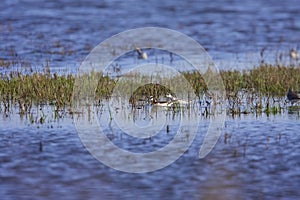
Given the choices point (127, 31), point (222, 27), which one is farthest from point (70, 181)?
point (222, 27)

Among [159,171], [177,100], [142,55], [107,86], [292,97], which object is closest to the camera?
[159,171]

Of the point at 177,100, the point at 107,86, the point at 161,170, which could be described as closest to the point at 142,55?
the point at 107,86

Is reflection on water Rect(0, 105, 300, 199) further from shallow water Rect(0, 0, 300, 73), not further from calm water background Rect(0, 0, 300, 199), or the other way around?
shallow water Rect(0, 0, 300, 73)

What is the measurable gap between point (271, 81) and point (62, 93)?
145 inches

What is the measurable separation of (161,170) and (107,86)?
445 centimetres

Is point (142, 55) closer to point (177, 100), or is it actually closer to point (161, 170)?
point (177, 100)

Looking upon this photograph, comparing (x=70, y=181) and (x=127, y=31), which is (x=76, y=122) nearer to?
(x=70, y=181)

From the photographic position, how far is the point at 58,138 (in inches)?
389

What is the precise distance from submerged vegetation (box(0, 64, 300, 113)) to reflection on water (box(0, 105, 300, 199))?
1106 mm

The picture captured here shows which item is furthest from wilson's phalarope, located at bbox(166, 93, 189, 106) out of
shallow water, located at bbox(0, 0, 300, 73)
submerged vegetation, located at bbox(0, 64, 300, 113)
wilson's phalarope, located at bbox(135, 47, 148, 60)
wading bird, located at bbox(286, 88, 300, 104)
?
wilson's phalarope, located at bbox(135, 47, 148, 60)

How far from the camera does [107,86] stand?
42.1 ft

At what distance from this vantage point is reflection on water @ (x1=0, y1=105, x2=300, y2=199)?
7.76 metres

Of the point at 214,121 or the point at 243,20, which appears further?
the point at 243,20

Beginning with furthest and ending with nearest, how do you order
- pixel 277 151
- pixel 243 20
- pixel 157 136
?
1. pixel 243 20
2. pixel 157 136
3. pixel 277 151
